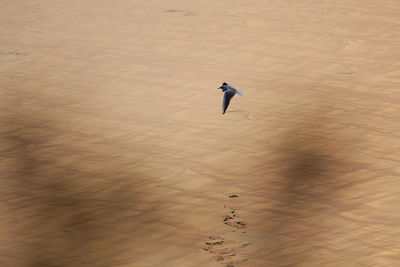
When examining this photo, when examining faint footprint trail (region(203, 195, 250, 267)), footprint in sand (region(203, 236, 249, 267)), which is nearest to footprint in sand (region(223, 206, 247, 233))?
faint footprint trail (region(203, 195, 250, 267))

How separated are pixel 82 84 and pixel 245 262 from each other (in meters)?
6.48

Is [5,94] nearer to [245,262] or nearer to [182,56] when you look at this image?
[182,56]

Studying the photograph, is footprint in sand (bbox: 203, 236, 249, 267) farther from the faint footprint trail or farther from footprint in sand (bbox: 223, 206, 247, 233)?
footprint in sand (bbox: 223, 206, 247, 233)

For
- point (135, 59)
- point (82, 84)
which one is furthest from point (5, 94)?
point (135, 59)

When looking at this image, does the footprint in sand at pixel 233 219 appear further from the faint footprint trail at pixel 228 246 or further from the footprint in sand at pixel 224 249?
the footprint in sand at pixel 224 249

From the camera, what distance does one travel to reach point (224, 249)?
6613 millimetres

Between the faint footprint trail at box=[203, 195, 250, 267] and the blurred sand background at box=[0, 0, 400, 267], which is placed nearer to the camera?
the faint footprint trail at box=[203, 195, 250, 267]

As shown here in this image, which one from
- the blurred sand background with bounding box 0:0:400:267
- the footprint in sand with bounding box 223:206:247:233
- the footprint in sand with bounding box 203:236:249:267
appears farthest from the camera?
the footprint in sand with bounding box 223:206:247:233

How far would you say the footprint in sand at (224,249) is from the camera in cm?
639

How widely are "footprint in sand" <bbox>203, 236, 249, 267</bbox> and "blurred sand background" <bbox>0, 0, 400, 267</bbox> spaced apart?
0.07ft

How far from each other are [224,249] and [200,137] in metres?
3.25

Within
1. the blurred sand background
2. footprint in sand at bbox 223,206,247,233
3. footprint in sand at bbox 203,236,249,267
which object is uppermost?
the blurred sand background

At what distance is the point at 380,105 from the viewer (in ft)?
34.5

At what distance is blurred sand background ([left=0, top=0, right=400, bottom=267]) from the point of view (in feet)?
22.3
